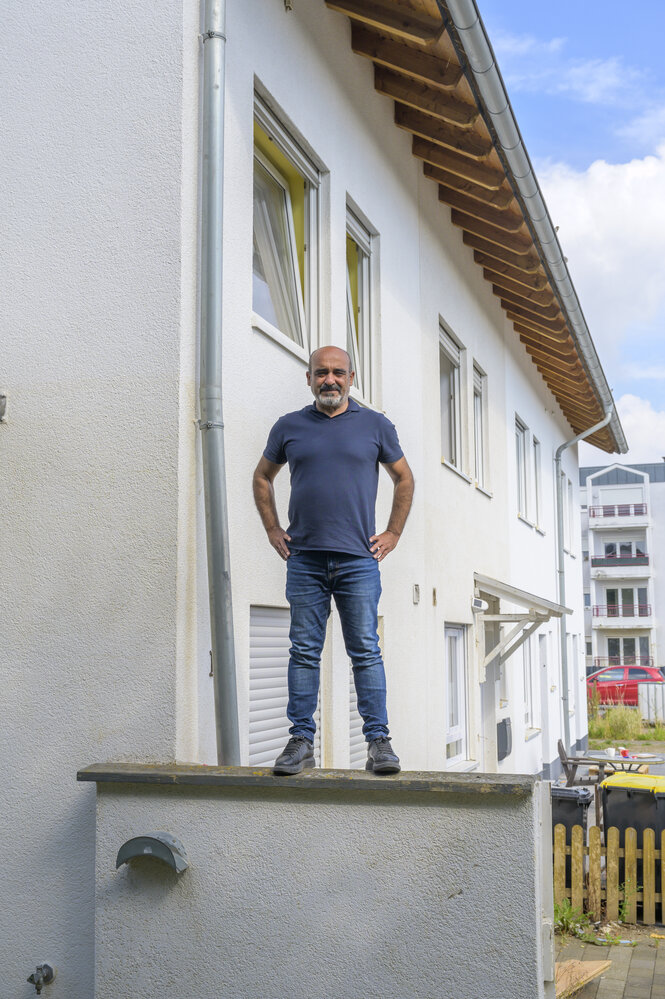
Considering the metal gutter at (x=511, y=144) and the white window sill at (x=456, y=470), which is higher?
the metal gutter at (x=511, y=144)

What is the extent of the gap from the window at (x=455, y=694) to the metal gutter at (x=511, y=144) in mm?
3946

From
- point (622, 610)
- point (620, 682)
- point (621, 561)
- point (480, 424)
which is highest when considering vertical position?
point (621, 561)

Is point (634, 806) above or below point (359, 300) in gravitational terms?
below

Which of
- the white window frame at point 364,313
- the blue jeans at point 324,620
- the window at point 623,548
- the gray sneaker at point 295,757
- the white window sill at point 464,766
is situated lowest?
the white window sill at point 464,766

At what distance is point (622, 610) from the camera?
68.3 metres

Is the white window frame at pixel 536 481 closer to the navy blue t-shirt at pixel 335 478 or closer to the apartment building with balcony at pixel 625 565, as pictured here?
the navy blue t-shirt at pixel 335 478

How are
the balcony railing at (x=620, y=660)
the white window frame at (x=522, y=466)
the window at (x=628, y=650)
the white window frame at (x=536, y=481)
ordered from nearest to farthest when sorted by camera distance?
the white window frame at (x=522, y=466), the white window frame at (x=536, y=481), the balcony railing at (x=620, y=660), the window at (x=628, y=650)

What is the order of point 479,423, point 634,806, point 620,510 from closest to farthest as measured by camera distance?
point 634,806 < point 479,423 < point 620,510

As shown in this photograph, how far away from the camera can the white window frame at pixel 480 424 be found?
13.2 metres

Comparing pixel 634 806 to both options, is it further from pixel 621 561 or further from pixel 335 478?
pixel 621 561

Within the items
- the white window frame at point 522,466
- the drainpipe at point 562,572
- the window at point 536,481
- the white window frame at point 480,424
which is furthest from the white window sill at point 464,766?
the drainpipe at point 562,572

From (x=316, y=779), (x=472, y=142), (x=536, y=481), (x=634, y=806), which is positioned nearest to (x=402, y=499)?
(x=316, y=779)

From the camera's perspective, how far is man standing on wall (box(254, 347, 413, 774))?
14.8ft

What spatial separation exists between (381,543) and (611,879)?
593 cm
